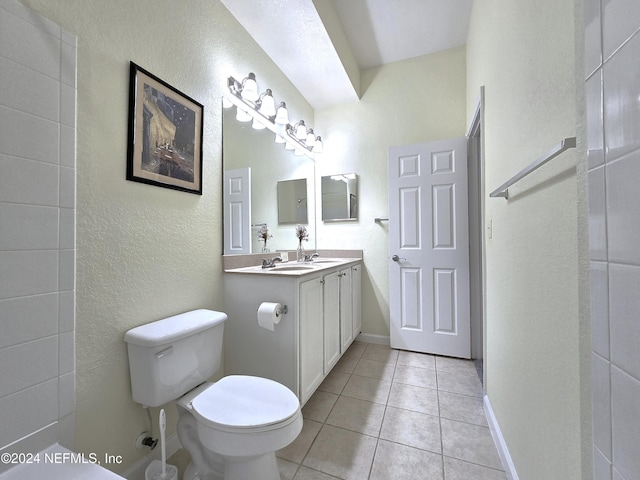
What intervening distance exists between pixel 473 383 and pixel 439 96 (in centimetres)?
249

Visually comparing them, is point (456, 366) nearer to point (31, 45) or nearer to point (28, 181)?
point (28, 181)

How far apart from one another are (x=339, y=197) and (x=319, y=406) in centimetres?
191

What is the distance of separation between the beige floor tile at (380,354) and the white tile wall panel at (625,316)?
6.87 feet

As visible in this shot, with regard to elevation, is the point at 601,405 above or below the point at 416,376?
above

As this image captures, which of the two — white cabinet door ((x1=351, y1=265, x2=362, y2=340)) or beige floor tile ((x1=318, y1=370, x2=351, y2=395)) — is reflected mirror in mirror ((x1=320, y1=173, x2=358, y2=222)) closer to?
white cabinet door ((x1=351, y1=265, x2=362, y2=340))

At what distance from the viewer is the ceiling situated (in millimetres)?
1771

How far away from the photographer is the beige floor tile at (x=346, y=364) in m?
2.13

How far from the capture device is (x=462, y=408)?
1634 mm

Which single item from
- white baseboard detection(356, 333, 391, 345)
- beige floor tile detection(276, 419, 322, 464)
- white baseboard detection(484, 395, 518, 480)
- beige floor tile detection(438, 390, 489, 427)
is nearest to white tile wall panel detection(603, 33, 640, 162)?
white baseboard detection(484, 395, 518, 480)

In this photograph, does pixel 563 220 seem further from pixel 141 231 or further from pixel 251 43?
pixel 251 43

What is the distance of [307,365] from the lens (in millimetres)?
1537

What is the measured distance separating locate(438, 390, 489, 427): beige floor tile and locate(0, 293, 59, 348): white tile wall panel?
1.93 m

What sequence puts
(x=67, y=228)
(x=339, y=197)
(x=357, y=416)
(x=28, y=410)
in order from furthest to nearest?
(x=339, y=197), (x=357, y=416), (x=67, y=228), (x=28, y=410)

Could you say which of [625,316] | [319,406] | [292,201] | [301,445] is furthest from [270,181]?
[625,316]
